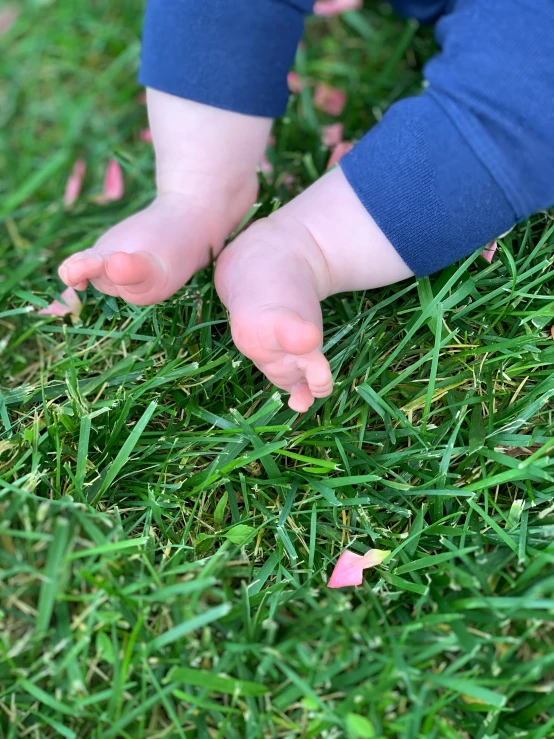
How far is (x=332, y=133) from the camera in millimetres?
1313

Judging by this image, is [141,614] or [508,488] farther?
[508,488]

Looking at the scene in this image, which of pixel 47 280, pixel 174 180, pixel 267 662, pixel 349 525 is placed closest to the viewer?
pixel 267 662

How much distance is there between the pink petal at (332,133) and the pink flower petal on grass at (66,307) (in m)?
0.56

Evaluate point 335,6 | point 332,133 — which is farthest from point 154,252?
point 335,6

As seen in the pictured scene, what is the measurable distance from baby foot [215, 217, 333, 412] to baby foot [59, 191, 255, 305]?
6 centimetres

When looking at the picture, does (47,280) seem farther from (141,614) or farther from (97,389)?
(141,614)

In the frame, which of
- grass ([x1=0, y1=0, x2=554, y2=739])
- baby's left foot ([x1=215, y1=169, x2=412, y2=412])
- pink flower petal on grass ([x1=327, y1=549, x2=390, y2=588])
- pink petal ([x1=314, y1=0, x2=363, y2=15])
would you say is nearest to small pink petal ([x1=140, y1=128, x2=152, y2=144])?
grass ([x1=0, y1=0, x2=554, y2=739])

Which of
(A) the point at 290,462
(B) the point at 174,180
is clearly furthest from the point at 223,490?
(B) the point at 174,180

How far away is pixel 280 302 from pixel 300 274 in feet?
0.23

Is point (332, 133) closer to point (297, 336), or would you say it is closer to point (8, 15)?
point (297, 336)

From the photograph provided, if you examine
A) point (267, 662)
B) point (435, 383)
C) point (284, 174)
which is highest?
point (284, 174)

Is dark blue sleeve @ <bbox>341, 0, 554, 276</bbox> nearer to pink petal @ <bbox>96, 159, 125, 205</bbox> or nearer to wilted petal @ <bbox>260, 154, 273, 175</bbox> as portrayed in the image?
wilted petal @ <bbox>260, 154, 273, 175</bbox>

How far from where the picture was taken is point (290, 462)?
0.92 metres

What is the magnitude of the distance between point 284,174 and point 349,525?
0.64m
